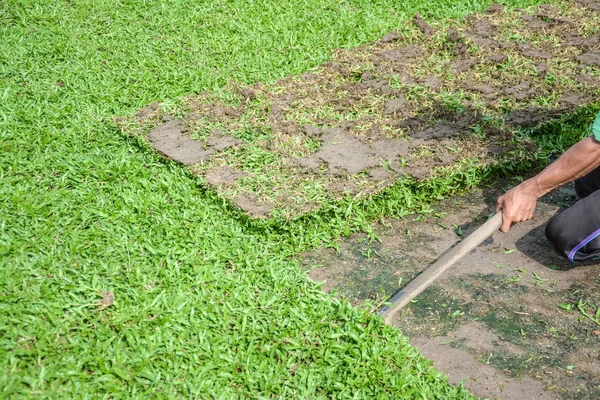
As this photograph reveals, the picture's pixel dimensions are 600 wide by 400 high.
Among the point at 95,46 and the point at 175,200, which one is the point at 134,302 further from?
the point at 95,46

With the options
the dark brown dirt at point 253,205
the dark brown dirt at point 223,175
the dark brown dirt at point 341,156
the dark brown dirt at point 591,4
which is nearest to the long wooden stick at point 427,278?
the dark brown dirt at point 253,205

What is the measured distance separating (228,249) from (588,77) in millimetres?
3371

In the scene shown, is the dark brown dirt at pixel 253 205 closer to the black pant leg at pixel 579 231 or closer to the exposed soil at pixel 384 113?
the exposed soil at pixel 384 113

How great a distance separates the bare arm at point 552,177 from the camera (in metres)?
3.14

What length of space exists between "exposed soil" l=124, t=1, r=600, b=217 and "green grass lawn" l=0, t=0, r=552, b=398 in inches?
9.8

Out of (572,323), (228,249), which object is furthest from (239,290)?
(572,323)

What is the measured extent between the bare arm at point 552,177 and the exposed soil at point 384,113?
842mm

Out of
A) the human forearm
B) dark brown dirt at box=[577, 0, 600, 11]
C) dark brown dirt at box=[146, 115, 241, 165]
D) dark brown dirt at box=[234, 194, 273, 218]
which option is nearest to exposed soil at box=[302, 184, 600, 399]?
dark brown dirt at box=[234, 194, 273, 218]

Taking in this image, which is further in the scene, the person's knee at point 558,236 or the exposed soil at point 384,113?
the exposed soil at point 384,113

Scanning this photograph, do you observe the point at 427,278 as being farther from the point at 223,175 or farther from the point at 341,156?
the point at 223,175

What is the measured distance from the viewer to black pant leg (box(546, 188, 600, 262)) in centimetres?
350

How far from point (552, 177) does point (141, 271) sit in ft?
6.91

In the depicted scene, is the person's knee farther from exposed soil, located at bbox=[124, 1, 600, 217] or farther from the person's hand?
exposed soil, located at bbox=[124, 1, 600, 217]

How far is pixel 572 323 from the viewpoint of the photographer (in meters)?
3.33
